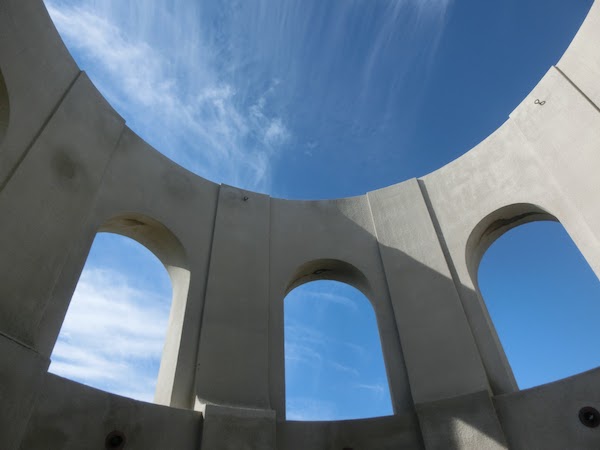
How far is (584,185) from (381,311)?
3694 mm

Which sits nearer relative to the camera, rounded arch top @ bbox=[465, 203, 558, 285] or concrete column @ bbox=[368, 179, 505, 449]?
concrete column @ bbox=[368, 179, 505, 449]

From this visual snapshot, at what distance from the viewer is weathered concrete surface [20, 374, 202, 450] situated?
437cm

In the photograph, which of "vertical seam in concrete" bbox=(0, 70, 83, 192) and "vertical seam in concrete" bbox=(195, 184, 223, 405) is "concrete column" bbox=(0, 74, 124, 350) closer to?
"vertical seam in concrete" bbox=(0, 70, 83, 192)

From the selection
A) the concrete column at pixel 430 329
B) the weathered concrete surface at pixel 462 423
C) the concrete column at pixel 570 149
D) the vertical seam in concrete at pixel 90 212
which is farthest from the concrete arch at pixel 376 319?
the vertical seam in concrete at pixel 90 212

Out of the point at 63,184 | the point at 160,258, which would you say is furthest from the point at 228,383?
the point at 63,184

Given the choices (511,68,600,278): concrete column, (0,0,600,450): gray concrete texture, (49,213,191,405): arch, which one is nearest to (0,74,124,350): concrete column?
(0,0,600,450): gray concrete texture

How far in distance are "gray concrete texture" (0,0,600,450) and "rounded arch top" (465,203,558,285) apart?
0.04 metres

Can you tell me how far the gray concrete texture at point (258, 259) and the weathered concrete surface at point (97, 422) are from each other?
0.06 feet

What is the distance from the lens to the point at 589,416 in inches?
196

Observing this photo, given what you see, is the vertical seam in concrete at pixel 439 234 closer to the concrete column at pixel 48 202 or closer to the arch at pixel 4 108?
the concrete column at pixel 48 202

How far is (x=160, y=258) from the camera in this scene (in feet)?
25.6

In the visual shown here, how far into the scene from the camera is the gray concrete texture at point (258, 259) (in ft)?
16.2

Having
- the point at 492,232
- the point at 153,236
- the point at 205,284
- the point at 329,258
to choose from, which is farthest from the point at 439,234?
the point at 153,236

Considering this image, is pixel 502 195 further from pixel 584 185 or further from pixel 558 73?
pixel 558 73
